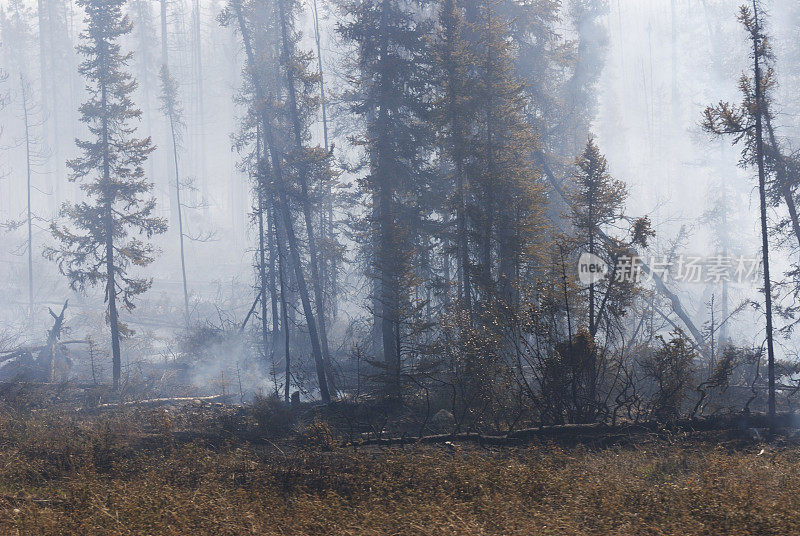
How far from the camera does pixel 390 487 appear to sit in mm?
8922

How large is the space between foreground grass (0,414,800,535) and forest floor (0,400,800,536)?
0.09 feet

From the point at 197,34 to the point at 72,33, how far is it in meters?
18.0

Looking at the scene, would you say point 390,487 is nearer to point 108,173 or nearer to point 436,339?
point 436,339

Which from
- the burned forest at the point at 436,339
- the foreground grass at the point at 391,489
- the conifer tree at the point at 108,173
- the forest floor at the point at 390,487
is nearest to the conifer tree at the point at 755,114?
the burned forest at the point at 436,339

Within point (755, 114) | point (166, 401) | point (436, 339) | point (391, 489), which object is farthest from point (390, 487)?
point (436, 339)

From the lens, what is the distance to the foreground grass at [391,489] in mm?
7305

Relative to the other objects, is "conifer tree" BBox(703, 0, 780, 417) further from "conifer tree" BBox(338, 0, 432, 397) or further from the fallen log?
the fallen log

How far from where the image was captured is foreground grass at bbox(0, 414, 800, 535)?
730cm

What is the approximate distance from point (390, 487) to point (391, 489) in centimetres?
11

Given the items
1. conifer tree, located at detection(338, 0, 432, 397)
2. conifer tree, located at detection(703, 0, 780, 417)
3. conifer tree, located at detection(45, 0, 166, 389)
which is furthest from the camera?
conifer tree, located at detection(45, 0, 166, 389)

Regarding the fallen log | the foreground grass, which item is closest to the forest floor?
the foreground grass

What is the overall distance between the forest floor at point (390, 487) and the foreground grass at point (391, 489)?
0.09 ft

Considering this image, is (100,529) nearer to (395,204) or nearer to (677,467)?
(677,467)

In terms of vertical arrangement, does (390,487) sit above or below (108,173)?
below
